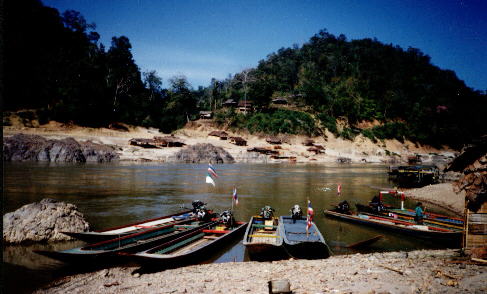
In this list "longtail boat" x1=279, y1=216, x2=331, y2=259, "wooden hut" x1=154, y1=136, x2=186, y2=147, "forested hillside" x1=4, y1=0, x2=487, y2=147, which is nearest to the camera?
"longtail boat" x1=279, y1=216, x2=331, y2=259

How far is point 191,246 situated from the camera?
11227mm

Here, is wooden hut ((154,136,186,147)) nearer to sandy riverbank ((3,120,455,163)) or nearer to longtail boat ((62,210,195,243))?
sandy riverbank ((3,120,455,163))

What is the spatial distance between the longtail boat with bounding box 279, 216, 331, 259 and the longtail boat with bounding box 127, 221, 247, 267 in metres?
2.43

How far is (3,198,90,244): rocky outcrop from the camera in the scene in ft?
38.8

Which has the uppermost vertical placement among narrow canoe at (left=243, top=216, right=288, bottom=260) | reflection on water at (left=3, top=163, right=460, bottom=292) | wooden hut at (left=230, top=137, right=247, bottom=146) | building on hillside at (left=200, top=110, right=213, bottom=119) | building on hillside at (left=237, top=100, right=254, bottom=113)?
building on hillside at (left=237, top=100, right=254, bottom=113)

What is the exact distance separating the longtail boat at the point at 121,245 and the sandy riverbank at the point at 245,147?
1696 inches

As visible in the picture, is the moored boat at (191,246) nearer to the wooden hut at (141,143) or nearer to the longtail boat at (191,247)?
the longtail boat at (191,247)

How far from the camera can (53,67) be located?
63.2 metres

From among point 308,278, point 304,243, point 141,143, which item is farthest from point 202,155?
point 308,278

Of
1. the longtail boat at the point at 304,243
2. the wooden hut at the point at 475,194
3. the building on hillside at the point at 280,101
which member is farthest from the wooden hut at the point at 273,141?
the wooden hut at the point at 475,194

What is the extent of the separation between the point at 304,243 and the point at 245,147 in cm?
5576

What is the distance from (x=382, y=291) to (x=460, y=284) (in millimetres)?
2079

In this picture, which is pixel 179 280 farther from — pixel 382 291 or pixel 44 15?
pixel 44 15

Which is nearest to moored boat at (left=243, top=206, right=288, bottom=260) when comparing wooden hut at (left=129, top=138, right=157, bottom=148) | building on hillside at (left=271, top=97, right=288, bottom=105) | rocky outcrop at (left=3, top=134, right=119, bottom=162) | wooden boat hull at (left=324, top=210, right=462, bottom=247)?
wooden boat hull at (left=324, top=210, right=462, bottom=247)
